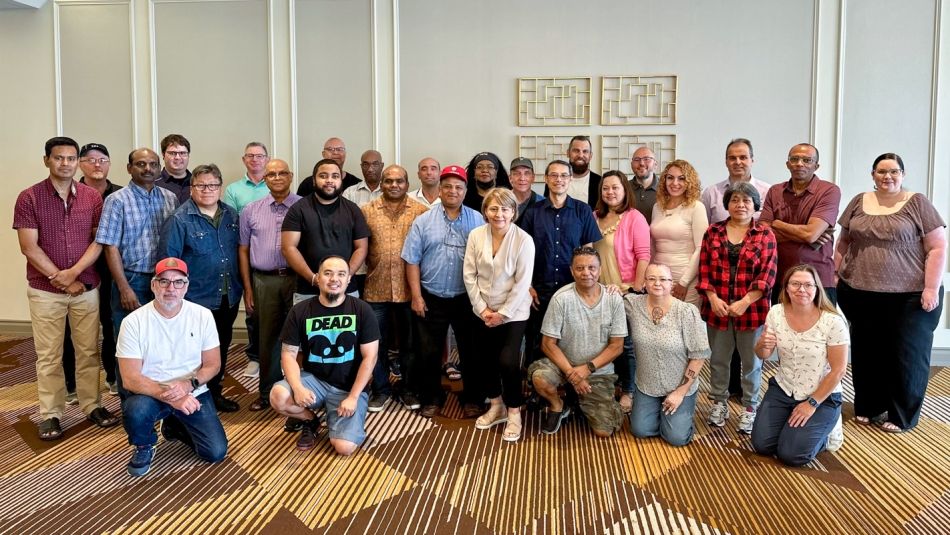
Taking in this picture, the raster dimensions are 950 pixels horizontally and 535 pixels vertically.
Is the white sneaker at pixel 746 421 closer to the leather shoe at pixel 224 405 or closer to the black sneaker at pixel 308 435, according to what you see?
the black sneaker at pixel 308 435

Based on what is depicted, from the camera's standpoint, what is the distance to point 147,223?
358 cm

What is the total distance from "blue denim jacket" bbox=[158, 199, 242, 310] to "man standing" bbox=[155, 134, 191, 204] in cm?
68

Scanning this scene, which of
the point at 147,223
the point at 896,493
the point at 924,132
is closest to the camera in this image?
the point at 896,493

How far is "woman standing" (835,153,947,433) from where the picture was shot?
11.0 ft

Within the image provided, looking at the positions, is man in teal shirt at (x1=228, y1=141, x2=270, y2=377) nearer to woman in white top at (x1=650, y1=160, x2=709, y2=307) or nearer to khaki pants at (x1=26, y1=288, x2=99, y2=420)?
khaki pants at (x1=26, y1=288, x2=99, y2=420)

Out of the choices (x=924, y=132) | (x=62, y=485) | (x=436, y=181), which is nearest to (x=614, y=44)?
(x=436, y=181)

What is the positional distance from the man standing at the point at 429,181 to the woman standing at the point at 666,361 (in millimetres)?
1810

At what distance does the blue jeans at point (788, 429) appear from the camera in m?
2.95

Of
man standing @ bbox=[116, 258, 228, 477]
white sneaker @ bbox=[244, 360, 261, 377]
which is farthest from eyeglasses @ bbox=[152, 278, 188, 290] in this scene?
white sneaker @ bbox=[244, 360, 261, 377]

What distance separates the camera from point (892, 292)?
11.3 feet

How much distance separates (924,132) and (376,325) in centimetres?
471

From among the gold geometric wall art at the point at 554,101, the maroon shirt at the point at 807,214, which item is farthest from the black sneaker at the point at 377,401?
the gold geometric wall art at the point at 554,101

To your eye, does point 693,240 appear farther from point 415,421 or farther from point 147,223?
point 147,223

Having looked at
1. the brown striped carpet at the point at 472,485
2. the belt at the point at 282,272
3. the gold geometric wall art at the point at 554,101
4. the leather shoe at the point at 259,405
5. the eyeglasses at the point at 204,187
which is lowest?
the brown striped carpet at the point at 472,485
